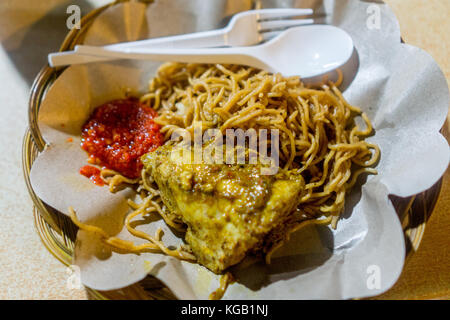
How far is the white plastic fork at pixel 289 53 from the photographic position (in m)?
3.80

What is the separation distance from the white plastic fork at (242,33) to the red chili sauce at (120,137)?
0.60 meters

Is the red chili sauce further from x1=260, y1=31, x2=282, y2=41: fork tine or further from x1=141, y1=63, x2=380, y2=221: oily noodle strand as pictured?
x1=260, y1=31, x2=282, y2=41: fork tine

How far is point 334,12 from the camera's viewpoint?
407 cm

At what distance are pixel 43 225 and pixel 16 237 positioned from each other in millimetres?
367

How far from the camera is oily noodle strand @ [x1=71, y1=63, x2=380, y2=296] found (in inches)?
130

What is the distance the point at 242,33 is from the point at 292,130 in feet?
4.46

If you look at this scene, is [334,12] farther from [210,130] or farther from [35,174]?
[35,174]

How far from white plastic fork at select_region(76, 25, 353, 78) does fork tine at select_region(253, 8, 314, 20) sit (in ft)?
0.69

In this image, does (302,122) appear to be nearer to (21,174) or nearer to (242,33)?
(242,33)

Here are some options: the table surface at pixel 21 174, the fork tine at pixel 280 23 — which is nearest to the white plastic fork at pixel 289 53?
the fork tine at pixel 280 23

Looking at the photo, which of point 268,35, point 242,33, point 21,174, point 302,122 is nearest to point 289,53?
point 268,35

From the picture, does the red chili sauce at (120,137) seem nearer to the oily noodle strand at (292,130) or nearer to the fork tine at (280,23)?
the oily noodle strand at (292,130)

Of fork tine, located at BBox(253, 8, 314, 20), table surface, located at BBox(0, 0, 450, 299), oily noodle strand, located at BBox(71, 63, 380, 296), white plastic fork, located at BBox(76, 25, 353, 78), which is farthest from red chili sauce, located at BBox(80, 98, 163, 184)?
fork tine, located at BBox(253, 8, 314, 20)
